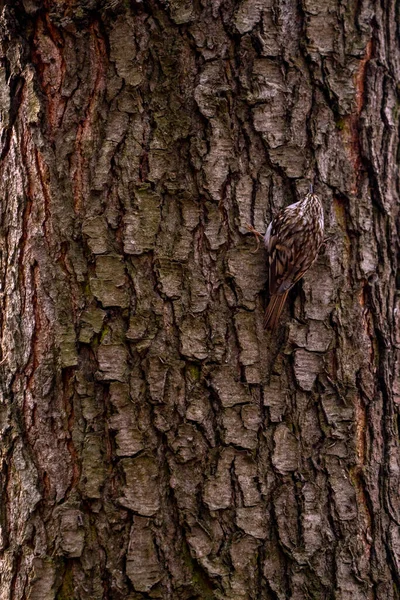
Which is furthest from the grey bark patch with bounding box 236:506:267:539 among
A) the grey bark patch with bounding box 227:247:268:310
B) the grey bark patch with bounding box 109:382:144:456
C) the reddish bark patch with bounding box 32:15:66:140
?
the reddish bark patch with bounding box 32:15:66:140

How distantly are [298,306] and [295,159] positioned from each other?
0.45m

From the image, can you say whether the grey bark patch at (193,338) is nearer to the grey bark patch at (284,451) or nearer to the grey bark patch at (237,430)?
the grey bark patch at (237,430)

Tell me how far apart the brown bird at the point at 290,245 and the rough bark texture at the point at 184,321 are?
0.13 ft

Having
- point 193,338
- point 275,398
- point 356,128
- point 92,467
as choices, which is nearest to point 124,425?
point 92,467

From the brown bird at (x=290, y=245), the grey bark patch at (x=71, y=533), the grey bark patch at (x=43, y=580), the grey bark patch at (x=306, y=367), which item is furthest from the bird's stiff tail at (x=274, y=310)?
the grey bark patch at (x=43, y=580)

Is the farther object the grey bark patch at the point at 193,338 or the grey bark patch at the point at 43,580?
the grey bark patch at the point at 193,338

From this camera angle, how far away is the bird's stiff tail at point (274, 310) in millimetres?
2105

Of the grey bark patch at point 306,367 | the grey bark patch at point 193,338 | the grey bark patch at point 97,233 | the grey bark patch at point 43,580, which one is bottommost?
the grey bark patch at point 43,580

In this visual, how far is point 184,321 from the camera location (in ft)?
6.74

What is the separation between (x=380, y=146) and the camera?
2.34 meters

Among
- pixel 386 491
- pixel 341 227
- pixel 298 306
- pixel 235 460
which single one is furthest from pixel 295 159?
pixel 386 491

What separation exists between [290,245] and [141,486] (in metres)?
0.93

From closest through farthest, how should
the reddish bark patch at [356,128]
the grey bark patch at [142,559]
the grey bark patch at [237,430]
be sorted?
the grey bark patch at [142,559] → the grey bark patch at [237,430] → the reddish bark patch at [356,128]

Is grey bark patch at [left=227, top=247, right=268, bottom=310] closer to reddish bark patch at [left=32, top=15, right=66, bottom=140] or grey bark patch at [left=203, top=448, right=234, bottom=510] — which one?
grey bark patch at [left=203, top=448, right=234, bottom=510]
